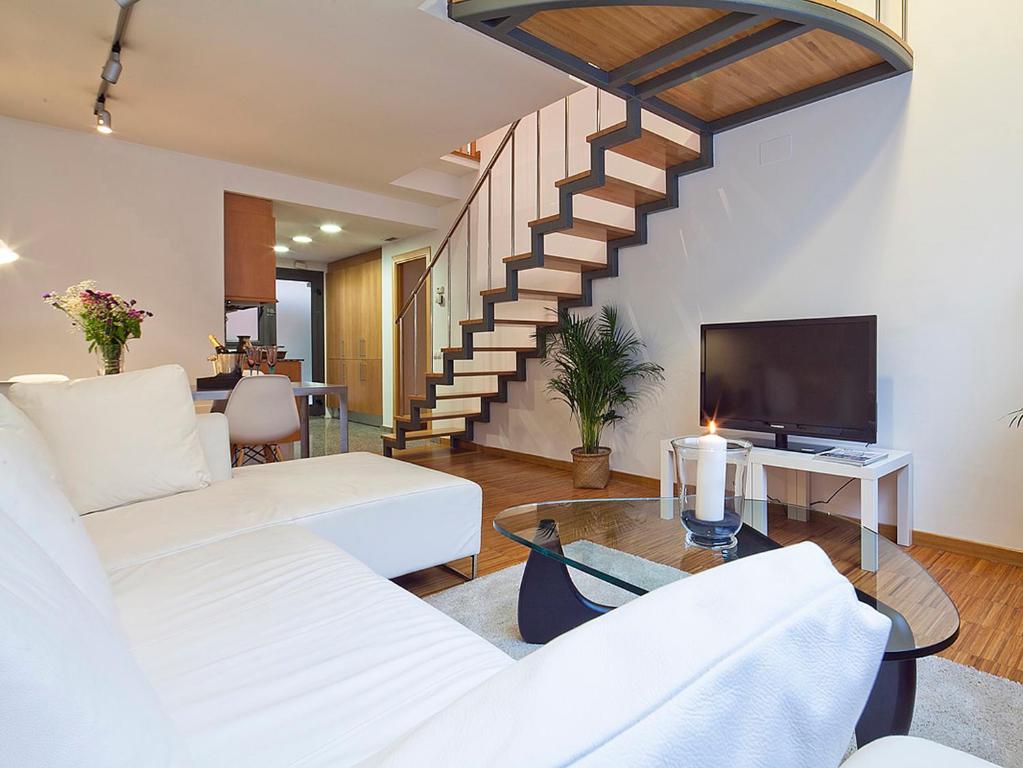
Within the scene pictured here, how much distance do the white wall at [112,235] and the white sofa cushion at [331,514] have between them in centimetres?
289

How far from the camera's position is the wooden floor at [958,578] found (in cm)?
186

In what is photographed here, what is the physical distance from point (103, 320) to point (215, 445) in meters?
1.33

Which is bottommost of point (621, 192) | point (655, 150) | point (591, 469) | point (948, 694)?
point (948, 694)

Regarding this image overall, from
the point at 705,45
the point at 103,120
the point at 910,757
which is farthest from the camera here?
the point at 103,120

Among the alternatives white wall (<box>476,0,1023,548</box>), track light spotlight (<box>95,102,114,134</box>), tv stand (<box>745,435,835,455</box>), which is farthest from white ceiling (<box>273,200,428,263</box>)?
tv stand (<box>745,435,835,455</box>)

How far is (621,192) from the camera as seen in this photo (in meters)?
3.86

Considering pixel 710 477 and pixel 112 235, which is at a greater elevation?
pixel 112 235

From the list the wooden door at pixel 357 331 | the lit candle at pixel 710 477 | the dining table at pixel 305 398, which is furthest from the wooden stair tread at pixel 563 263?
the wooden door at pixel 357 331

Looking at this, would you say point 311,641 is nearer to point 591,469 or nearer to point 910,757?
point 910,757

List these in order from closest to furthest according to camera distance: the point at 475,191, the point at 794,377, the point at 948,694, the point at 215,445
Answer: the point at 948,694, the point at 215,445, the point at 794,377, the point at 475,191

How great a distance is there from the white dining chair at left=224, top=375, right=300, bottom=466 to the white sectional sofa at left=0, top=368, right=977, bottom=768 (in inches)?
47.2

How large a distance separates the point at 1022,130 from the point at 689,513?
100 inches

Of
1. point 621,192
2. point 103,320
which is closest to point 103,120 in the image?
point 103,320

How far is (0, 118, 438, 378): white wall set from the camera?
13.6 ft
